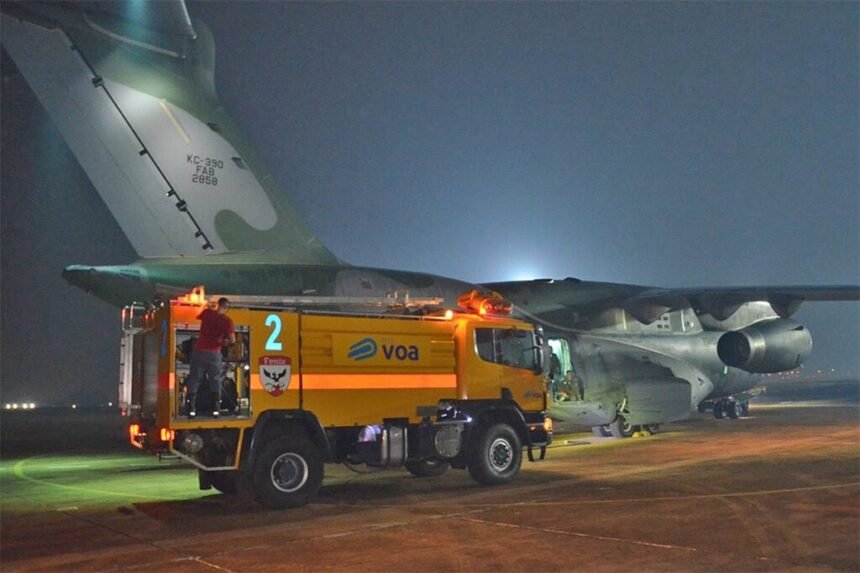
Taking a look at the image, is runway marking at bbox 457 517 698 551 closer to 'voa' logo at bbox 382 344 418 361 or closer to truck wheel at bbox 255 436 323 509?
truck wheel at bbox 255 436 323 509

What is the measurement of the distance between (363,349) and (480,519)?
342 centimetres

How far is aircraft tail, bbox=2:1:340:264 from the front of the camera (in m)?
14.2

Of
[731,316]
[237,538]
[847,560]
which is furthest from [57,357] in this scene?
[847,560]

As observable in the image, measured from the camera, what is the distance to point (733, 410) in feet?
92.3

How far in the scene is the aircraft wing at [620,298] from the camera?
2184 centimetres

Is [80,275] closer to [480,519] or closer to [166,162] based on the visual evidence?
[166,162]

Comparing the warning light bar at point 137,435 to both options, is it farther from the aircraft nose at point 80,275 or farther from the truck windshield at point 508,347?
the truck windshield at point 508,347

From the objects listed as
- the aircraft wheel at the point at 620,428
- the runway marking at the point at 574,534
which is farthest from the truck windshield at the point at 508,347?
the aircraft wheel at the point at 620,428

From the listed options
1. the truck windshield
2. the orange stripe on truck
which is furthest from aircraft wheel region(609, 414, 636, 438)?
the orange stripe on truck

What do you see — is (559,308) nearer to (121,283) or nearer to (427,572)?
(121,283)

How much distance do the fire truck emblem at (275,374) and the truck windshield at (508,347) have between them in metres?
3.34

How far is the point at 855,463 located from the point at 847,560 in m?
7.66

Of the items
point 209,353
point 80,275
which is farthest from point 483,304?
point 80,275

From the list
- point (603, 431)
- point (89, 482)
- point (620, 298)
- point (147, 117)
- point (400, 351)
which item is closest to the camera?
point (400, 351)
